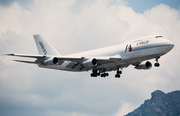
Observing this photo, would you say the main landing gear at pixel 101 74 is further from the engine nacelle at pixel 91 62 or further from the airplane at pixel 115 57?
the engine nacelle at pixel 91 62

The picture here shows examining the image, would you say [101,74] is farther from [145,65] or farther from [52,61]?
[52,61]

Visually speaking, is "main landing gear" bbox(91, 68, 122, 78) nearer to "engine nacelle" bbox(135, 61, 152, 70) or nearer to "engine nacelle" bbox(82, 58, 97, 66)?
"engine nacelle" bbox(135, 61, 152, 70)

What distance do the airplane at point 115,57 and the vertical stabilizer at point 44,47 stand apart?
5.89 m

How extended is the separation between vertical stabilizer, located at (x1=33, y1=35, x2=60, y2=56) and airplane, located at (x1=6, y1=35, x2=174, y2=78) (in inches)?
232

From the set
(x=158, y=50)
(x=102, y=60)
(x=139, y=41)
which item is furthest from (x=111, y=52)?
(x=158, y=50)

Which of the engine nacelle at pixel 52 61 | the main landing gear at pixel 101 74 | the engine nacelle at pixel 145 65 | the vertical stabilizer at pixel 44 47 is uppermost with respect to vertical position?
the vertical stabilizer at pixel 44 47

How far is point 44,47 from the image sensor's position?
62906 mm

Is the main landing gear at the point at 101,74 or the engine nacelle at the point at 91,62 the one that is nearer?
the engine nacelle at the point at 91,62

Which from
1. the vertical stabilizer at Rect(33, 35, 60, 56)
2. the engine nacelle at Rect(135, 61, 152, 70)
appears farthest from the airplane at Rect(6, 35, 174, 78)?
the vertical stabilizer at Rect(33, 35, 60, 56)

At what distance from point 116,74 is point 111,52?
9838 mm

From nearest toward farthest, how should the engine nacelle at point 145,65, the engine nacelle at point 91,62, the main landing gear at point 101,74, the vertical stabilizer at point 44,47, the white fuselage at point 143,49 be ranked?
the white fuselage at point 143,49, the engine nacelle at point 91,62, the main landing gear at point 101,74, the engine nacelle at point 145,65, the vertical stabilizer at point 44,47

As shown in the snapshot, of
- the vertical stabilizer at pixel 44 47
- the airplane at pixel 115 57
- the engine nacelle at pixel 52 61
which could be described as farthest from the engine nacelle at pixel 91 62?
the vertical stabilizer at pixel 44 47

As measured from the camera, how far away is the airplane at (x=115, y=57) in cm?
→ 4662

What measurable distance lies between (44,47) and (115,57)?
21599 mm
